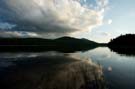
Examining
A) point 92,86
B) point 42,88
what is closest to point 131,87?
point 92,86

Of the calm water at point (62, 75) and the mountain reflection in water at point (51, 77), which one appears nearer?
the mountain reflection in water at point (51, 77)

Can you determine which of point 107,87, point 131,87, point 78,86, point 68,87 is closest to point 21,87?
point 68,87

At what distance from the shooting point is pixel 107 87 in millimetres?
16375

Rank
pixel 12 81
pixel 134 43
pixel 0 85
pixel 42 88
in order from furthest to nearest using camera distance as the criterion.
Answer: pixel 134 43 → pixel 12 81 → pixel 0 85 → pixel 42 88

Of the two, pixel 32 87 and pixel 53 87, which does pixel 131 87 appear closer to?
pixel 53 87

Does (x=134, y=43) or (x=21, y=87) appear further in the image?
(x=134, y=43)

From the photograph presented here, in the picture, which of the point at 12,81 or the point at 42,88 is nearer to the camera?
the point at 42,88

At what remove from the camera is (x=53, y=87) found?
1593 cm

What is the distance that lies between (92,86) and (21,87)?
745cm

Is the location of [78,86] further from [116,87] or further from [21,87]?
[21,87]

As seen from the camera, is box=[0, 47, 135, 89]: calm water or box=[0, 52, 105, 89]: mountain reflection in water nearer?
box=[0, 52, 105, 89]: mountain reflection in water

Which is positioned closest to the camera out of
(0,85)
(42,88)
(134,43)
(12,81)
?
(42,88)

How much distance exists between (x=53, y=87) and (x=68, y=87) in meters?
1.57

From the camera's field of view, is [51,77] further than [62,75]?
No
